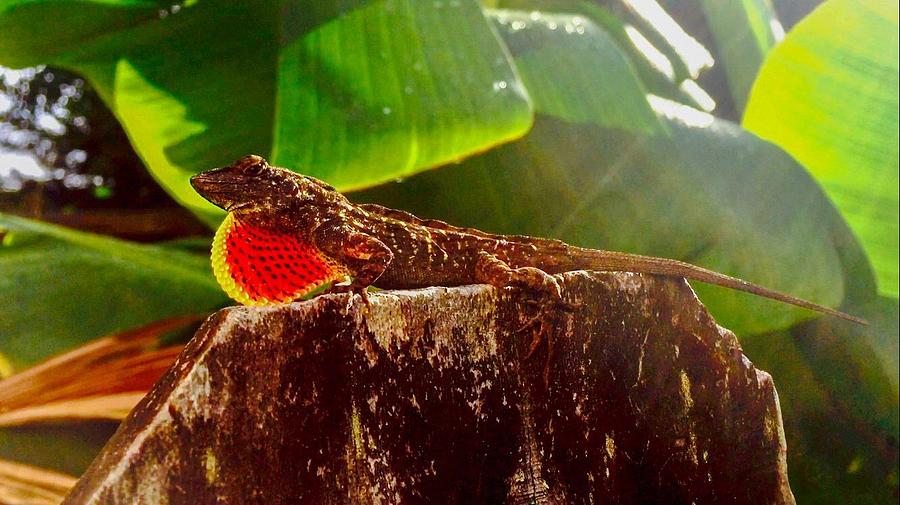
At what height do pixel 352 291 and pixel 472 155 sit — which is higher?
pixel 352 291

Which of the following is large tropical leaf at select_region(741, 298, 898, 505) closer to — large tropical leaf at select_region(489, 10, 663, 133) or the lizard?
large tropical leaf at select_region(489, 10, 663, 133)

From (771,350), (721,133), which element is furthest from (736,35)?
(771,350)

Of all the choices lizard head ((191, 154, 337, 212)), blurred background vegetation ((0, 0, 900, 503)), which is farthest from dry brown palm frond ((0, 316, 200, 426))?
lizard head ((191, 154, 337, 212))

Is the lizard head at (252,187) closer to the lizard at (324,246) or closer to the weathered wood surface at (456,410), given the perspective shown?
the lizard at (324,246)

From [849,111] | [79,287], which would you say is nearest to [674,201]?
[849,111]

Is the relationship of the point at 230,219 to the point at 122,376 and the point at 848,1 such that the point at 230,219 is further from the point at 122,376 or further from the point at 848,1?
the point at 848,1

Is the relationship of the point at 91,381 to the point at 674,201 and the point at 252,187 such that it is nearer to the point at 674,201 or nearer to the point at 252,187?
the point at 252,187

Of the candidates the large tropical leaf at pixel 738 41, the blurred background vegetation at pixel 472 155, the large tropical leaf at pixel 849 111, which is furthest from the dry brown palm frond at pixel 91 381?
the large tropical leaf at pixel 849 111
